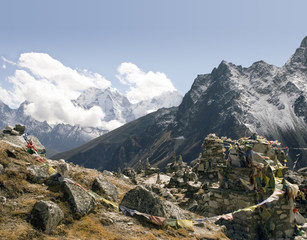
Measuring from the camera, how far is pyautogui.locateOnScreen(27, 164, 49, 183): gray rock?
12859 mm

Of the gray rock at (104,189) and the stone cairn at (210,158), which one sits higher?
the stone cairn at (210,158)

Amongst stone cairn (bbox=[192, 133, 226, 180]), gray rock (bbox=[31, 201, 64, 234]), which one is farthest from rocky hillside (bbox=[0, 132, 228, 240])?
stone cairn (bbox=[192, 133, 226, 180])

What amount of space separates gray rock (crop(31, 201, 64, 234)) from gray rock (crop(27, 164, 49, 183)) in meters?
3.76

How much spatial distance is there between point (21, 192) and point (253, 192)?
13.1 m

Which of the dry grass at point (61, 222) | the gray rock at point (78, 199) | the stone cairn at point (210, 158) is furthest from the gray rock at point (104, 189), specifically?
the stone cairn at point (210, 158)

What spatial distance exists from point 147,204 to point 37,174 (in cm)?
A: 590

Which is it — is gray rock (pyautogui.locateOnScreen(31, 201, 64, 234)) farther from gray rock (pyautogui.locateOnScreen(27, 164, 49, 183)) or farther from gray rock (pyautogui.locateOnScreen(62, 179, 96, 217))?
gray rock (pyautogui.locateOnScreen(27, 164, 49, 183))

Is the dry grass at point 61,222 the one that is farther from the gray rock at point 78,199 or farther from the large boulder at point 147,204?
the large boulder at point 147,204

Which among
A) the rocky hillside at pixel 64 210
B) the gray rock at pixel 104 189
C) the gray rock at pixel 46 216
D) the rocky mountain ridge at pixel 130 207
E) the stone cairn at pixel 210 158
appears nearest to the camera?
the gray rock at pixel 46 216

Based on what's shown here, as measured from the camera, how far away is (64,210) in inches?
406

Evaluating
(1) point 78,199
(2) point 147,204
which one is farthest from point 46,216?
(2) point 147,204

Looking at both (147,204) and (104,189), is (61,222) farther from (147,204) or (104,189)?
(104,189)

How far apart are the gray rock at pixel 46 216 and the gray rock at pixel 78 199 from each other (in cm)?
109

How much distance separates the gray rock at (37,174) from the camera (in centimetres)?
1286
